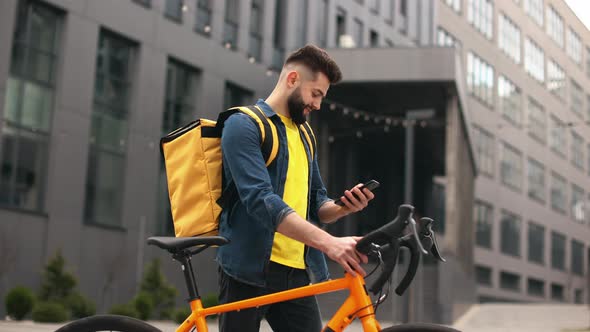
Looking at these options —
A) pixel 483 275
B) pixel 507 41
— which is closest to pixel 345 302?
pixel 507 41

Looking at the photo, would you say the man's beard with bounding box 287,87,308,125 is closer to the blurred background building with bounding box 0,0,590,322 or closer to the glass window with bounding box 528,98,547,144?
the blurred background building with bounding box 0,0,590,322

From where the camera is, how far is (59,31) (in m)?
23.0

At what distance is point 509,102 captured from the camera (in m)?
51.4

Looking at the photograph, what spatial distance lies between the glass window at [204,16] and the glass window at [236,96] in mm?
2056

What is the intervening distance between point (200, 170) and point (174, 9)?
23.9 metres

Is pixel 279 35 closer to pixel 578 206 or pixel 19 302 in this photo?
pixel 19 302

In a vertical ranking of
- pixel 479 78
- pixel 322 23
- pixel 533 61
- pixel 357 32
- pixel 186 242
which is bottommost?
pixel 186 242

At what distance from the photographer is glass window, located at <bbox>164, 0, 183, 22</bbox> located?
2617 centimetres

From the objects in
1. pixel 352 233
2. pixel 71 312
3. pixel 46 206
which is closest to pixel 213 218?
pixel 71 312

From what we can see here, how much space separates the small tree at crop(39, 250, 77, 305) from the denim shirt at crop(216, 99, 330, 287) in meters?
18.0

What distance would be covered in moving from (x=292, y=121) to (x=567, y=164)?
162 ft

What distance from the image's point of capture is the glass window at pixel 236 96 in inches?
1140

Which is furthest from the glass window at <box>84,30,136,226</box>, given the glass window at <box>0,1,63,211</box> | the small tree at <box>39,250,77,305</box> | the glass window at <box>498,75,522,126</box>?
the glass window at <box>498,75,522,126</box>

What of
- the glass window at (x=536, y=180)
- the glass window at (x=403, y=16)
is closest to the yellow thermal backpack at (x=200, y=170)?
the glass window at (x=403, y=16)
